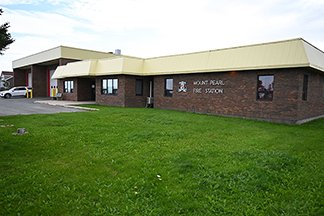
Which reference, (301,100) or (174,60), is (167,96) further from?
(301,100)

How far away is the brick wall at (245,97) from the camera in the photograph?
1385 cm

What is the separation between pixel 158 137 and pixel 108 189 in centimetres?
457

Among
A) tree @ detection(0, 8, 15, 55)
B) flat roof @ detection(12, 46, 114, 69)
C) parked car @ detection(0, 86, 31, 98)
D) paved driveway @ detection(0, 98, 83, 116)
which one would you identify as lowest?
paved driveway @ detection(0, 98, 83, 116)

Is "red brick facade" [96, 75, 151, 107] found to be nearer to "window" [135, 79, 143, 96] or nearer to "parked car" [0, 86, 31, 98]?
"window" [135, 79, 143, 96]

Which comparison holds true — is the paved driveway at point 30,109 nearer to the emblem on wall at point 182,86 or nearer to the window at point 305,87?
the emblem on wall at point 182,86

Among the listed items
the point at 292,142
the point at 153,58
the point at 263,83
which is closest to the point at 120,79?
the point at 153,58

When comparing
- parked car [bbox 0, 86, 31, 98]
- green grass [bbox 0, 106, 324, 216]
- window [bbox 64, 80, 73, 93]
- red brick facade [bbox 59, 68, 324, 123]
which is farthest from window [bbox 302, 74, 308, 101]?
parked car [bbox 0, 86, 31, 98]

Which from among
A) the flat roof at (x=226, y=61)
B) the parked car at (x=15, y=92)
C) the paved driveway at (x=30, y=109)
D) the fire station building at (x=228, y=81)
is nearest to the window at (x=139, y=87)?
the fire station building at (x=228, y=81)

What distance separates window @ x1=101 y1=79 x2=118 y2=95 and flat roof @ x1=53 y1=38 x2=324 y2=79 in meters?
0.81

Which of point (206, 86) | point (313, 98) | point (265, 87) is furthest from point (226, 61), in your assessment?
point (313, 98)

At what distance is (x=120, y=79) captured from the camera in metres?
21.6

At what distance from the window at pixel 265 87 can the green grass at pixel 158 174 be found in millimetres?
5459

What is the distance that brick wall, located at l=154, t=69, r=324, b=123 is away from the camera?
45.4 feet

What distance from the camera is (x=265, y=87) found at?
588 inches
